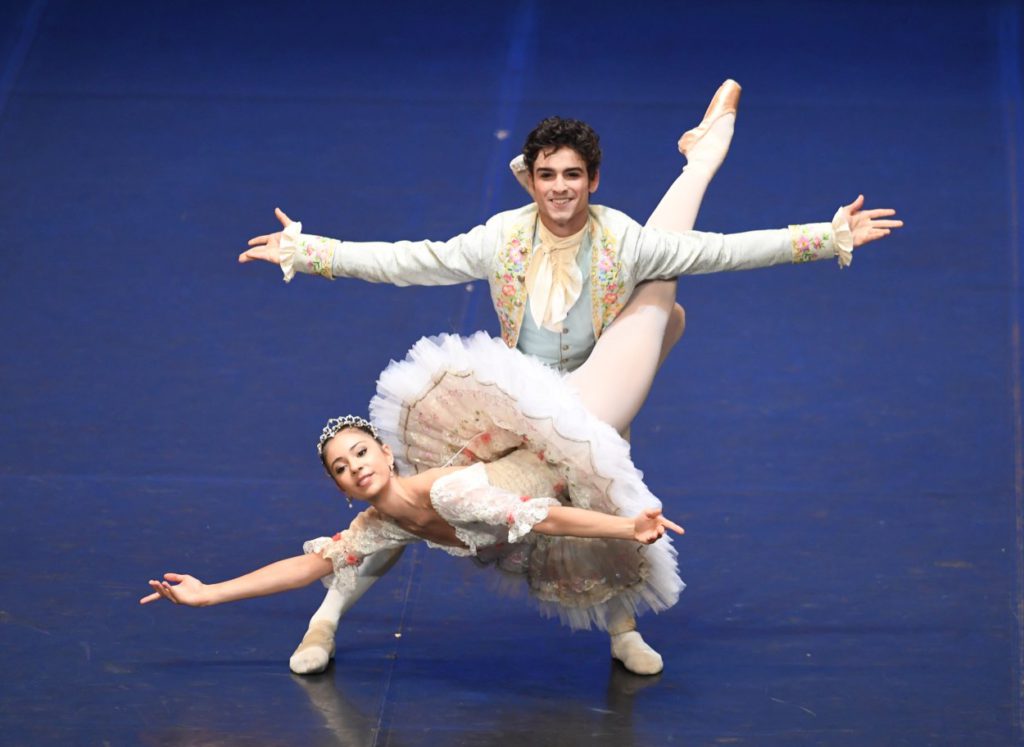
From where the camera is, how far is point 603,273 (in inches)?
148

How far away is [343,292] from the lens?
215 inches

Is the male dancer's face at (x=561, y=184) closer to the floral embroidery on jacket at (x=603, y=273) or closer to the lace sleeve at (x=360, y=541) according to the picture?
the floral embroidery on jacket at (x=603, y=273)

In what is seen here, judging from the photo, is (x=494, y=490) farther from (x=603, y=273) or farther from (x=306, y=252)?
(x=306, y=252)

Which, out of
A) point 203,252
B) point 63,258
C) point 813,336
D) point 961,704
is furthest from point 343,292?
point 961,704

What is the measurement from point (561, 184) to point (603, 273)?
8.3 inches

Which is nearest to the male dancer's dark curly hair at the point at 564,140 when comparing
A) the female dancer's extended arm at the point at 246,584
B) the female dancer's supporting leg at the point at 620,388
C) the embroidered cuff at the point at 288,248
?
the female dancer's supporting leg at the point at 620,388

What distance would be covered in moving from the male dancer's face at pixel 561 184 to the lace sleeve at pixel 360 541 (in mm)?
707

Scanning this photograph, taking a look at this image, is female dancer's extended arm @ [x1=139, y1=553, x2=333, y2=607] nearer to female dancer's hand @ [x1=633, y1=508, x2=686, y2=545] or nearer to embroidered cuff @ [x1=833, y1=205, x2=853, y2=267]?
female dancer's hand @ [x1=633, y1=508, x2=686, y2=545]

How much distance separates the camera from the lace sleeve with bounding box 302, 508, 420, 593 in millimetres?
3717

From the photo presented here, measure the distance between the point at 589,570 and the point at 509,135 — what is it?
2.80m

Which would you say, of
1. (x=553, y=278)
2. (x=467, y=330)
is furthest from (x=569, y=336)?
(x=467, y=330)

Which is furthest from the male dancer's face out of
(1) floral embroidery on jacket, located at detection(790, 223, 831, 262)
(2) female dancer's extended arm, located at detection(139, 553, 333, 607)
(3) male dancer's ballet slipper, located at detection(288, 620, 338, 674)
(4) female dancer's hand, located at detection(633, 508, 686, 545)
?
(3) male dancer's ballet slipper, located at detection(288, 620, 338, 674)

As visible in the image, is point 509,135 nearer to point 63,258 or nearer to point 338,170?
point 338,170

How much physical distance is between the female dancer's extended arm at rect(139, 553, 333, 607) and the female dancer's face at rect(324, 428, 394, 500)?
245 millimetres
